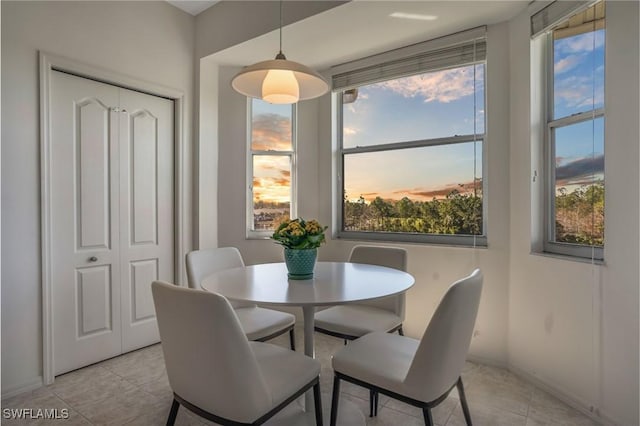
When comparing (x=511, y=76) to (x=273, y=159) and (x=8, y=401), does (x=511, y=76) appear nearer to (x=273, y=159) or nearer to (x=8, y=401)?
(x=273, y=159)

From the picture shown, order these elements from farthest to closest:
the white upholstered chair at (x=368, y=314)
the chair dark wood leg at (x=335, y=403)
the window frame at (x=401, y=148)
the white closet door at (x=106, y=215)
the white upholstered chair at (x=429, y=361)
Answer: the window frame at (x=401, y=148), the white closet door at (x=106, y=215), the white upholstered chair at (x=368, y=314), the chair dark wood leg at (x=335, y=403), the white upholstered chair at (x=429, y=361)

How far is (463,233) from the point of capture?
107 inches

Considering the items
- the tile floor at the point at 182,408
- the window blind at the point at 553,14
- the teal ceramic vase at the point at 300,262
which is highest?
the window blind at the point at 553,14

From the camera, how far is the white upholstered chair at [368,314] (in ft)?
6.63

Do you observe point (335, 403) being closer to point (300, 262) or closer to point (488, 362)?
point (300, 262)

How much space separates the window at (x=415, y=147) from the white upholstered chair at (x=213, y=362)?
1959 millimetres

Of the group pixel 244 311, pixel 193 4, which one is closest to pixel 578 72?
pixel 244 311

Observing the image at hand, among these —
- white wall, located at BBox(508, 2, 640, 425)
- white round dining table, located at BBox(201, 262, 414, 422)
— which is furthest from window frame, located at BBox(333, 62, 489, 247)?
white round dining table, located at BBox(201, 262, 414, 422)

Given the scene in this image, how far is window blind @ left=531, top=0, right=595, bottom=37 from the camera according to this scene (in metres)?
1.95

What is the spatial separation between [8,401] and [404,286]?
2.41 m

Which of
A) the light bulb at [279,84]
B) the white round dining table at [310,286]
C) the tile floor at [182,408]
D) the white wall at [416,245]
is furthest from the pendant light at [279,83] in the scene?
the tile floor at [182,408]

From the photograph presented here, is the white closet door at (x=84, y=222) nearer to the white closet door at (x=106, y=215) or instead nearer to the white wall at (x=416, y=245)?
the white closet door at (x=106, y=215)

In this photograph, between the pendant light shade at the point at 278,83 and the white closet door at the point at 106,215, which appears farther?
the white closet door at the point at 106,215

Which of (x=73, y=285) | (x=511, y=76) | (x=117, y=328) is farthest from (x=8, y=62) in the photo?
(x=511, y=76)
